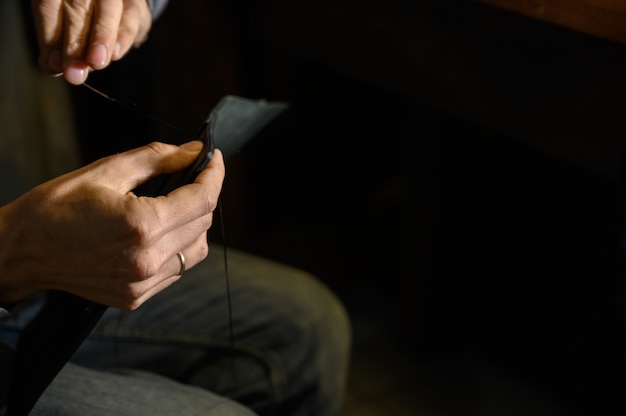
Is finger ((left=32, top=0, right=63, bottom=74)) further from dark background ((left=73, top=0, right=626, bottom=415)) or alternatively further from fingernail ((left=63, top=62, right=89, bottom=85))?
dark background ((left=73, top=0, right=626, bottom=415))

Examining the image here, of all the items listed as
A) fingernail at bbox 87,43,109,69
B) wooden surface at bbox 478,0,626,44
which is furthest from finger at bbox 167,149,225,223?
wooden surface at bbox 478,0,626,44

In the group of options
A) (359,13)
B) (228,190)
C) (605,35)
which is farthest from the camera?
(228,190)

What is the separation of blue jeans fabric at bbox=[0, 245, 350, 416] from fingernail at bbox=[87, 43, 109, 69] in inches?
8.3

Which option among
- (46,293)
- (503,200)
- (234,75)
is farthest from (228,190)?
(46,293)

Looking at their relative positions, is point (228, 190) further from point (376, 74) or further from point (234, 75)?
point (376, 74)

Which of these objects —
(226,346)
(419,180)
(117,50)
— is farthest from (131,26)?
(419,180)

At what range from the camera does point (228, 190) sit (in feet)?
3.84

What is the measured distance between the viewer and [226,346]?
2.37 feet

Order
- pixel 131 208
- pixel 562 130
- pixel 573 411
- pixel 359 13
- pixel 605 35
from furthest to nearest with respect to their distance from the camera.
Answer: pixel 573 411 < pixel 359 13 < pixel 562 130 < pixel 605 35 < pixel 131 208

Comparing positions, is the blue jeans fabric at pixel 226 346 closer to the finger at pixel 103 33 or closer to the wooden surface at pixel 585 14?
the finger at pixel 103 33

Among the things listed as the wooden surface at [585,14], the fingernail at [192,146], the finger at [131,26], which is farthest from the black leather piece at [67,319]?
the wooden surface at [585,14]

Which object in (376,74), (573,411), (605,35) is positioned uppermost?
(605,35)

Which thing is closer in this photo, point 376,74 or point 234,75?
point 376,74

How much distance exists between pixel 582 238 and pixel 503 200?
0.48 feet
